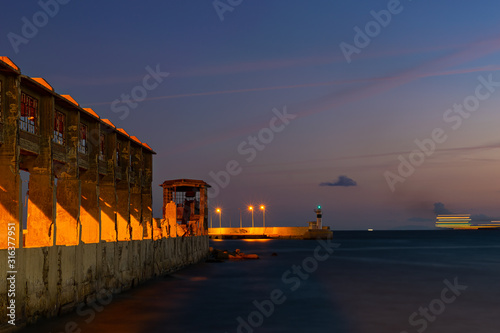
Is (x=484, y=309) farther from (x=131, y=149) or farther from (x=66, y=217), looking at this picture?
(x=131, y=149)

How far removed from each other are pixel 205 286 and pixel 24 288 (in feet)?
67.8

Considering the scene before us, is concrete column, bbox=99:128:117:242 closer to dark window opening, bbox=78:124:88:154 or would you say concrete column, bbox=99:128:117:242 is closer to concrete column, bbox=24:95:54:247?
dark window opening, bbox=78:124:88:154

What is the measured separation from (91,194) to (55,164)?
15.4 ft

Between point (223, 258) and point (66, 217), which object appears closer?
point (66, 217)

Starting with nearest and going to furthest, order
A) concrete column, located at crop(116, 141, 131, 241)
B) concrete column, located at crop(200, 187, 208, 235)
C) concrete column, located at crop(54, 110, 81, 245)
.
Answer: concrete column, located at crop(54, 110, 81, 245)
concrete column, located at crop(116, 141, 131, 241)
concrete column, located at crop(200, 187, 208, 235)

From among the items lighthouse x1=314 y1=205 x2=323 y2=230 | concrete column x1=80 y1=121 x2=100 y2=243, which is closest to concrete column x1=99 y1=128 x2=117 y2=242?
concrete column x1=80 y1=121 x2=100 y2=243

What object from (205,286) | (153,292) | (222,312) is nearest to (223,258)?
(205,286)

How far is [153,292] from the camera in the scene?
101 feet

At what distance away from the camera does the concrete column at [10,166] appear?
19.5m

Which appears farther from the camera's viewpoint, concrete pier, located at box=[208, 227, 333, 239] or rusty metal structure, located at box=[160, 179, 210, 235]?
concrete pier, located at box=[208, 227, 333, 239]

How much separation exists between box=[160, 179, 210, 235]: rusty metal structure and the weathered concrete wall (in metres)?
22.8

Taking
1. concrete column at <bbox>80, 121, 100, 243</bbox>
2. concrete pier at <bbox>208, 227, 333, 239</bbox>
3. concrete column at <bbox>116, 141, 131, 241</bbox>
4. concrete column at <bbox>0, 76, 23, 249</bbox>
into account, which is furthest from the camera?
concrete pier at <bbox>208, 227, 333, 239</bbox>

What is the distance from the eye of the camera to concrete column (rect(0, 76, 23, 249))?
1950cm

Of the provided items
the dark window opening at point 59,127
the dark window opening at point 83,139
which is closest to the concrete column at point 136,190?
the dark window opening at point 83,139
